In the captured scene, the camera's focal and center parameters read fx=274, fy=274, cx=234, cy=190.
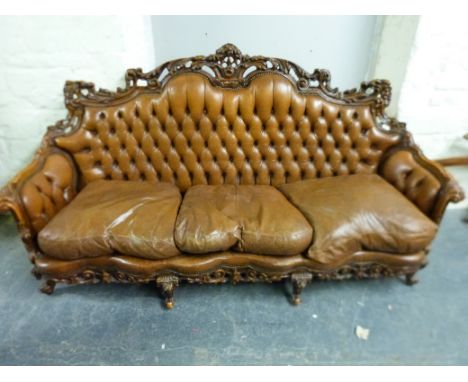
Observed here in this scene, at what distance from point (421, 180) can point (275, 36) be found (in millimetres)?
1244

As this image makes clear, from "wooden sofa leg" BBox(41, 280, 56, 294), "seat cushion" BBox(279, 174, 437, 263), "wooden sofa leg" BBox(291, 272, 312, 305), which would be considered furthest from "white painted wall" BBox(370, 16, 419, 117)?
"wooden sofa leg" BBox(41, 280, 56, 294)

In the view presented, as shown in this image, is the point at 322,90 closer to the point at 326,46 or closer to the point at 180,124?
the point at 326,46

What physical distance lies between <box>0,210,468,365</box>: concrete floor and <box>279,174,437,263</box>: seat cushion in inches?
12.1

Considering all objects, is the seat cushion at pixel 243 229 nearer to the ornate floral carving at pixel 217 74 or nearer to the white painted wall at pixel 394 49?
the ornate floral carving at pixel 217 74

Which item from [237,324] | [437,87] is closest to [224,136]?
[237,324]

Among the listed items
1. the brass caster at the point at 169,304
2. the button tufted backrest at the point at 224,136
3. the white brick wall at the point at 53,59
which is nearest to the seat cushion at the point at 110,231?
the brass caster at the point at 169,304

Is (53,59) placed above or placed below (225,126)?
above

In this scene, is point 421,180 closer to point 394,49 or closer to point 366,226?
point 366,226

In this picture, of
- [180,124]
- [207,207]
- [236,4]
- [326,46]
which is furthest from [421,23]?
[207,207]

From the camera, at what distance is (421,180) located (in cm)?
144

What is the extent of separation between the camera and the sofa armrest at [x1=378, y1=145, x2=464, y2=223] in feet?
4.30

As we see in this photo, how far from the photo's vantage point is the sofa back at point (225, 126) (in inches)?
61.6

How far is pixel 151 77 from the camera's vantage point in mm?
1560

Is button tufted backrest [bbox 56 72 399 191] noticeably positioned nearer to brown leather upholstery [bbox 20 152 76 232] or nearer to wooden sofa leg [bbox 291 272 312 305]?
brown leather upholstery [bbox 20 152 76 232]
